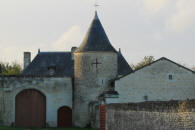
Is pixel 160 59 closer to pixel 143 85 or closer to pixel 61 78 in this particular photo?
pixel 143 85

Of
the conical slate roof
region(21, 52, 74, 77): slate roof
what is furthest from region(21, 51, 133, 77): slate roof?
the conical slate roof

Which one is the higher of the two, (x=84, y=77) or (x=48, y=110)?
(x=84, y=77)

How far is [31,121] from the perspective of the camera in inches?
1278

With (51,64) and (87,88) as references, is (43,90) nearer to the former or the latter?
(87,88)

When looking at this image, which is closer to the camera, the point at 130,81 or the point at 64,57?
the point at 130,81

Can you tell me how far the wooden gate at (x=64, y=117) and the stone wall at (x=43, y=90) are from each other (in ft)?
1.18

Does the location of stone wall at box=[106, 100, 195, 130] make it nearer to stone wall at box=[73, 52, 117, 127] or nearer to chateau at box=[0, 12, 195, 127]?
chateau at box=[0, 12, 195, 127]

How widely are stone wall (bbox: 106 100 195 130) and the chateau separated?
786 centimetres

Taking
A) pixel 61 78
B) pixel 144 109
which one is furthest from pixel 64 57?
pixel 144 109

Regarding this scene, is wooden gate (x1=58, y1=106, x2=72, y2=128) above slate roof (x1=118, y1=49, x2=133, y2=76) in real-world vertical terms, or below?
below

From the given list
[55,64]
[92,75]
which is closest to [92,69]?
[92,75]

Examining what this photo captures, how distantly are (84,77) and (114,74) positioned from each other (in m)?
1.96

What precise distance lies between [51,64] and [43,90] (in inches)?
284

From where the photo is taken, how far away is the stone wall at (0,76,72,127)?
32.2m
